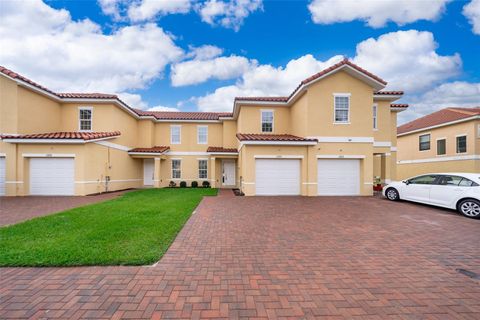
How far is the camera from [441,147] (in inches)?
786

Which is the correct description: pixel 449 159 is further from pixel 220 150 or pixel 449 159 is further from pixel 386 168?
pixel 220 150

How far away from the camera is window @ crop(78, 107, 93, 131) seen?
15906 mm

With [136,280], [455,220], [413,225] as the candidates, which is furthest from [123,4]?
[455,220]

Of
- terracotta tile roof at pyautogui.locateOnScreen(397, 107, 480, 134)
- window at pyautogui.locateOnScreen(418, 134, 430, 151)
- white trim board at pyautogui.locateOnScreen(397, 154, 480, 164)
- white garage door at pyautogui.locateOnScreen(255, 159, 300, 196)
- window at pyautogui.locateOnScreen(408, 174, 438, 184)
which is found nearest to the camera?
window at pyautogui.locateOnScreen(408, 174, 438, 184)

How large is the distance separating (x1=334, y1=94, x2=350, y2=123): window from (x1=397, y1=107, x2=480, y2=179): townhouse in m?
12.3

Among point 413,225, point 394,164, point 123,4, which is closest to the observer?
point 413,225

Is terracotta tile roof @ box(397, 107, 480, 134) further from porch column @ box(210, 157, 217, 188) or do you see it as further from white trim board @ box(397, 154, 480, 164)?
porch column @ box(210, 157, 217, 188)

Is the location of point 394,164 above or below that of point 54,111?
below

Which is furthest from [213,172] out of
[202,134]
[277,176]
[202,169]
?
[277,176]

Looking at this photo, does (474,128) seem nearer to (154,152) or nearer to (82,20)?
(154,152)

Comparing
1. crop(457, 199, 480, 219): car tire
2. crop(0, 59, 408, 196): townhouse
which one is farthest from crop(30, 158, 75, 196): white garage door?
crop(457, 199, 480, 219): car tire

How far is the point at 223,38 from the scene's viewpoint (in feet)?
52.3

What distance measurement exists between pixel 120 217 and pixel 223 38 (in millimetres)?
14098

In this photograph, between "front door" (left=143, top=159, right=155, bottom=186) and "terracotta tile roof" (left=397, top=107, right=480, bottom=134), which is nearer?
"terracotta tile roof" (left=397, top=107, right=480, bottom=134)
